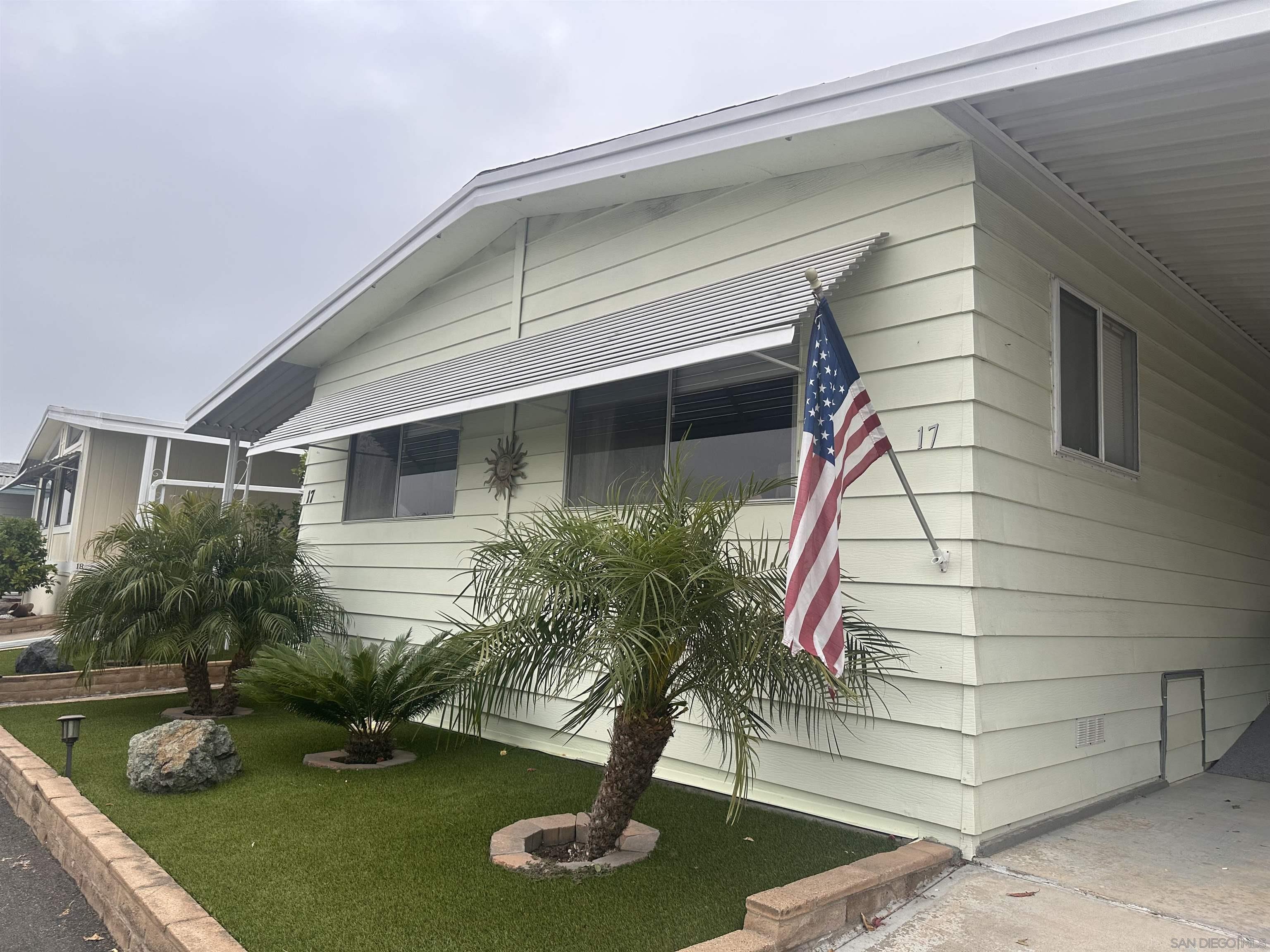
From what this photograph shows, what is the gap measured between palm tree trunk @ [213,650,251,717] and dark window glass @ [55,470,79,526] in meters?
14.0

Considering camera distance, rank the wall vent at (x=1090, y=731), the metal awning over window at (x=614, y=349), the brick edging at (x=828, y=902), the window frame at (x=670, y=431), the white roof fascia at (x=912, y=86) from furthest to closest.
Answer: the window frame at (x=670, y=431), the wall vent at (x=1090, y=731), the metal awning over window at (x=614, y=349), the white roof fascia at (x=912, y=86), the brick edging at (x=828, y=902)

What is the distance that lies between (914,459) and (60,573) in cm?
1932

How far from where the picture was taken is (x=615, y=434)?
252 inches

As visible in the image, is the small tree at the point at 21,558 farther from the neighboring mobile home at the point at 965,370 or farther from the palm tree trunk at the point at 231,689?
the neighboring mobile home at the point at 965,370

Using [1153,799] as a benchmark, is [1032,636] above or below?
above

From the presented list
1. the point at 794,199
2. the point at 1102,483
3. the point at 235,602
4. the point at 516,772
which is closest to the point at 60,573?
the point at 235,602

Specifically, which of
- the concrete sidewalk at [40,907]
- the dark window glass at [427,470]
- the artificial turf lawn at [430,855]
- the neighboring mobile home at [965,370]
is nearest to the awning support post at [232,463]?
the dark window glass at [427,470]

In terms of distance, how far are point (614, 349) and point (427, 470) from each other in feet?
11.0

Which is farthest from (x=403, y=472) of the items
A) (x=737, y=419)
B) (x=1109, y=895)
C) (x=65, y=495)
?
(x=65, y=495)

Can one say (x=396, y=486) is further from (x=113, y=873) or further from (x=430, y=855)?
(x=113, y=873)

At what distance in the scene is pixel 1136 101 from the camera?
4.17 meters

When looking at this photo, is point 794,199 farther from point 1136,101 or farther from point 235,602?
point 235,602

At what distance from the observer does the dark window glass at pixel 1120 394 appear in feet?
18.5

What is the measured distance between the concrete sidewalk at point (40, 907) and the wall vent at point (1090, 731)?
4.87 metres
